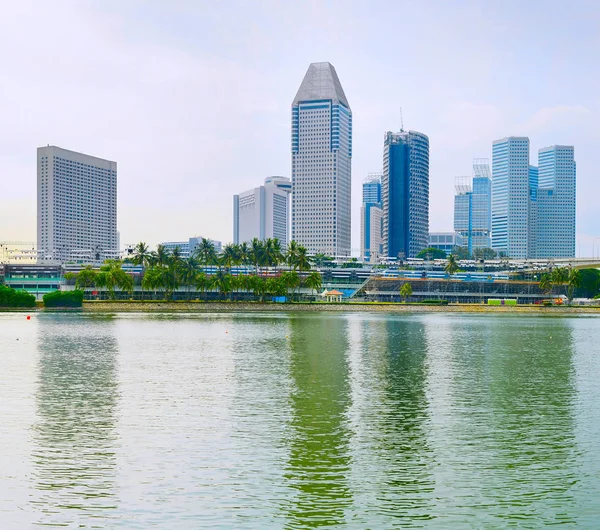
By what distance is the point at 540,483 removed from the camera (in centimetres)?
2517

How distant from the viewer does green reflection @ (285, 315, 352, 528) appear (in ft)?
72.9

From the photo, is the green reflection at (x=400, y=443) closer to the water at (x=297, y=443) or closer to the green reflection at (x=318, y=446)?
the water at (x=297, y=443)

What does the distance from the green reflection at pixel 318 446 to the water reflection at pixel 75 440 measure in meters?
5.98

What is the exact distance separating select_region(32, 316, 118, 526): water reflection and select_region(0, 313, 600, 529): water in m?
0.10

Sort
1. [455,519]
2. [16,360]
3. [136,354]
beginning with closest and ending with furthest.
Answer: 1. [455,519]
2. [16,360]
3. [136,354]

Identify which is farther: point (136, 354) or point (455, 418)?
point (136, 354)

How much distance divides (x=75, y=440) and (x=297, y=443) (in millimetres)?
9403

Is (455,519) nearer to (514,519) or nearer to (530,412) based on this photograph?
(514,519)

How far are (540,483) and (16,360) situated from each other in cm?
4904

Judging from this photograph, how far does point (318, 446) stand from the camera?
30.5 meters

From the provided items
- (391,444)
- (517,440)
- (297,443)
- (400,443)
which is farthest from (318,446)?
A: (517,440)

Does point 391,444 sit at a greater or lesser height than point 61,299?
greater

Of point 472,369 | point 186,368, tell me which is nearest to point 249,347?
point 186,368

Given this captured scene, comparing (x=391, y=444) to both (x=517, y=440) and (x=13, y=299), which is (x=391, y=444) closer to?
(x=517, y=440)
